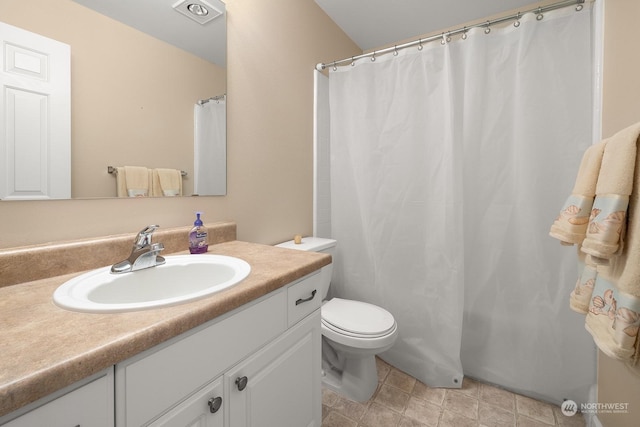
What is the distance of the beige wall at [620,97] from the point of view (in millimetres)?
942

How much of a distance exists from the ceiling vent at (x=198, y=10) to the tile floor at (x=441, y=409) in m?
2.01

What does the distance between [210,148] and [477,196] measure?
4.84ft

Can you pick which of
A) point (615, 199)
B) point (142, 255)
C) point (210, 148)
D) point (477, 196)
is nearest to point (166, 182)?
point (210, 148)

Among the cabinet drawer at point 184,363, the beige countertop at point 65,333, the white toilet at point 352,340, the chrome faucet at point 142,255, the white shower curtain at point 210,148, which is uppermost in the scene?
the white shower curtain at point 210,148

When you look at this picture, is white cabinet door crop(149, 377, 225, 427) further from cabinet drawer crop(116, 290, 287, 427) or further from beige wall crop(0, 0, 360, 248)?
beige wall crop(0, 0, 360, 248)

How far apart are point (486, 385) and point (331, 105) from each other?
205 centimetres

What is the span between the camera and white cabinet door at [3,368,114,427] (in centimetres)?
40

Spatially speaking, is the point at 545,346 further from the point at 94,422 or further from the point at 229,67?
the point at 229,67

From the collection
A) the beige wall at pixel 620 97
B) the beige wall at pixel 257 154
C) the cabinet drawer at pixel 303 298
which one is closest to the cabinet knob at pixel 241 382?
the cabinet drawer at pixel 303 298

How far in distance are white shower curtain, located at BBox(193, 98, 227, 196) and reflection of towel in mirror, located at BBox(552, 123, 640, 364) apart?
1389 millimetres

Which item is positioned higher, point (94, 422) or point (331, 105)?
point (331, 105)

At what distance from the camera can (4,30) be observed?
0.75 metres

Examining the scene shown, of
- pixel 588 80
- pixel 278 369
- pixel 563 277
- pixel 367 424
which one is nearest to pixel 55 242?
pixel 278 369

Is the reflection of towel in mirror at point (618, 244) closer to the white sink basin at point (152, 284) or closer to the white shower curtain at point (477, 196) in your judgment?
the white shower curtain at point (477, 196)
